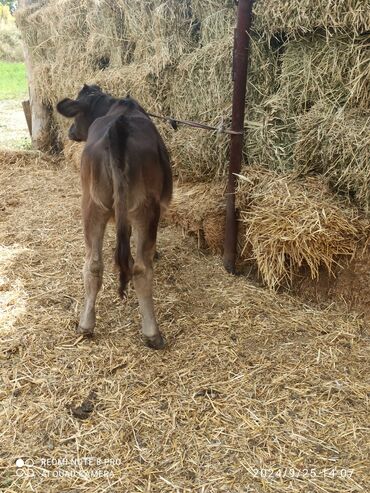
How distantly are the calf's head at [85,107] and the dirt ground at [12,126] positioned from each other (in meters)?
5.09

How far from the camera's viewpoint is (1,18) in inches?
1035

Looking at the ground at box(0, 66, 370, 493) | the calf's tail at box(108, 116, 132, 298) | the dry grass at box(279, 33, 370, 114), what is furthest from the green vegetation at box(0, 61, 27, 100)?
the calf's tail at box(108, 116, 132, 298)

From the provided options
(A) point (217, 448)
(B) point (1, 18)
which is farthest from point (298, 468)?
(B) point (1, 18)

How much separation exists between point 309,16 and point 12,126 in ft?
28.0

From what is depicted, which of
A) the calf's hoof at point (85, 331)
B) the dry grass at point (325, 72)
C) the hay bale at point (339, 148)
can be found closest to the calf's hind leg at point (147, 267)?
the calf's hoof at point (85, 331)

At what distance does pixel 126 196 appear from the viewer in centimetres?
254

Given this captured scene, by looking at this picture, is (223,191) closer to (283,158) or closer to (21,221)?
(283,158)

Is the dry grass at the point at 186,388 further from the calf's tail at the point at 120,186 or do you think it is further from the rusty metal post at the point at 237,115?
the calf's tail at the point at 120,186

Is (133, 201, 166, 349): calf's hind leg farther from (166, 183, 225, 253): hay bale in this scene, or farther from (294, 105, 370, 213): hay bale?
(294, 105, 370, 213): hay bale

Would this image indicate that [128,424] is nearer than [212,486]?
No

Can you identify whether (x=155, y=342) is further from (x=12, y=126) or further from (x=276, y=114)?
(x=12, y=126)

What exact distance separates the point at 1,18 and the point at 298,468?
30200 mm

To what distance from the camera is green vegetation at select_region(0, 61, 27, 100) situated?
543 inches
